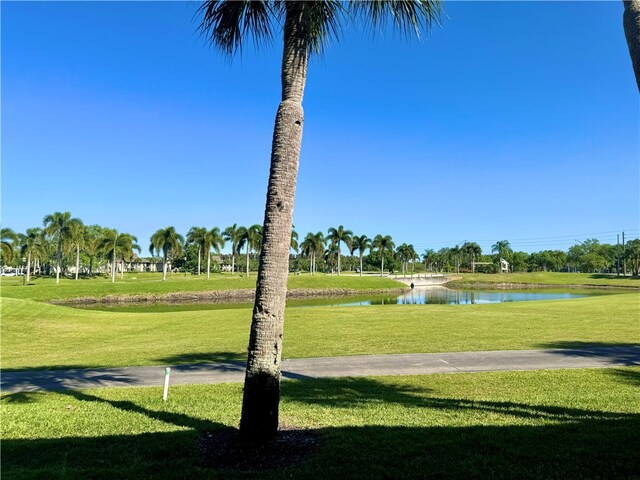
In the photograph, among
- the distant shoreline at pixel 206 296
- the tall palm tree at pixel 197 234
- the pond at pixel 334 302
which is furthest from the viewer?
the tall palm tree at pixel 197 234

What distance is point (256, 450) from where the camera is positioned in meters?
5.26

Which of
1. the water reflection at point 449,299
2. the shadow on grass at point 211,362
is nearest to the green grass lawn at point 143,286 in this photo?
the water reflection at point 449,299

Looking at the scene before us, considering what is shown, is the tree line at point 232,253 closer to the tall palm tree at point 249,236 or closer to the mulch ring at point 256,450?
the tall palm tree at point 249,236

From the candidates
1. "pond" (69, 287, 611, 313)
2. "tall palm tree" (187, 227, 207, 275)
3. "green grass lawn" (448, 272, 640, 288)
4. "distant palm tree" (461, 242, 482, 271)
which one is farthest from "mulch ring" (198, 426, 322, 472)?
"distant palm tree" (461, 242, 482, 271)

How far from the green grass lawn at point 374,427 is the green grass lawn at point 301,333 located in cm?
418

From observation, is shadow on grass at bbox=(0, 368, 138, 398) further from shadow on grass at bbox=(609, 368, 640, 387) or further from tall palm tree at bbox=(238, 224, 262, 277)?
tall palm tree at bbox=(238, 224, 262, 277)

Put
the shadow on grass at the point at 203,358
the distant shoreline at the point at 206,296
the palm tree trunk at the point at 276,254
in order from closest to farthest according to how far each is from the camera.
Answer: the palm tree trunk at the point at 276,254 < the shadow on grass at the point at 203,358 < the distant shoreline at the point at 206,296

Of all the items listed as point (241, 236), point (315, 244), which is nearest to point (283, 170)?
point (241, 236)

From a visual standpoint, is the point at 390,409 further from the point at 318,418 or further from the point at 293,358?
the point at 293,358

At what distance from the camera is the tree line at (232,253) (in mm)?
66125

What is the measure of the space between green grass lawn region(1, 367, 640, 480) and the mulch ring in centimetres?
14

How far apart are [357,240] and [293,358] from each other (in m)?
93.2

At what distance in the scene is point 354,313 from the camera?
2544cm

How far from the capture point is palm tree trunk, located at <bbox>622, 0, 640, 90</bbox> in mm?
5212
